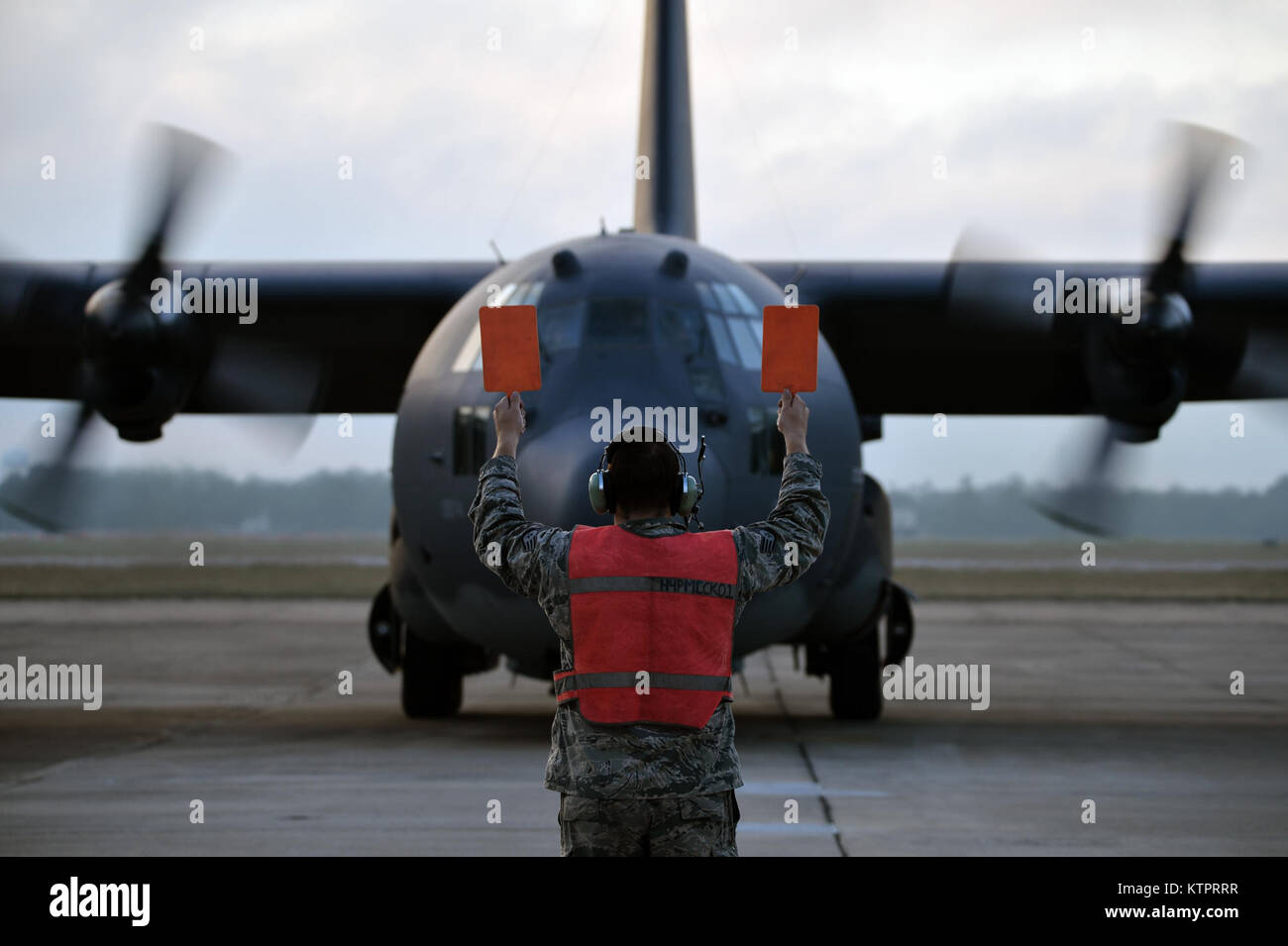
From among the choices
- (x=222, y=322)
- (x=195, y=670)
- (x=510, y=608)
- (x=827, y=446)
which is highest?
(x=222, y=322)

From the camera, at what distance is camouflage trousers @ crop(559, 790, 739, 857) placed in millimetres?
3240

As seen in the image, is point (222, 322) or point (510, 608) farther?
point (222, 322)

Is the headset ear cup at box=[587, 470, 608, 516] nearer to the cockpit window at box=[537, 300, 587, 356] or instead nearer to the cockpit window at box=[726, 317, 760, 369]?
the cockpit window at box=[537, 300, 587, 356]

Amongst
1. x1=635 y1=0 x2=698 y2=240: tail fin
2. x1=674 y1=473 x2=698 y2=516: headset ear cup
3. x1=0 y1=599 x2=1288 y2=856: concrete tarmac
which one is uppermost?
x1=635 y1=0 x2=698 y2=240: tail fin

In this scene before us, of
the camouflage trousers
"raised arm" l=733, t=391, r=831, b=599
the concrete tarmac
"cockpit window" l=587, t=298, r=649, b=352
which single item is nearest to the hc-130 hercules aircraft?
"cockpit window" l=587, t=298, r=649, b=352

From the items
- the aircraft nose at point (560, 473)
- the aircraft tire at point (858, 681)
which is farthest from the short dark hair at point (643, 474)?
the aircraft tire at point (858, 681)

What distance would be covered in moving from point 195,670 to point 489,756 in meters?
9.41

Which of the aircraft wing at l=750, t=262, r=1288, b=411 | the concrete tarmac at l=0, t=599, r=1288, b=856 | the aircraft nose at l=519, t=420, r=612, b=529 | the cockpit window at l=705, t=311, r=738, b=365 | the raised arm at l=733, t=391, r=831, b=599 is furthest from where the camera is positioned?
the aircraft wing at l=750, t=262, r=1288, b=411

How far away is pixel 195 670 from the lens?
707 inches

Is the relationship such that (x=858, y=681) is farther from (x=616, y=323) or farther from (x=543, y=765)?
(x=616, y=323)

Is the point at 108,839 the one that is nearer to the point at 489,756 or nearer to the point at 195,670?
the point at 489,756
